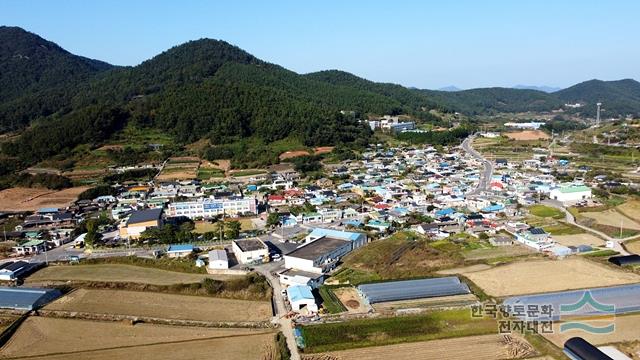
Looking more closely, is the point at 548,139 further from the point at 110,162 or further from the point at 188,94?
the point at 110,162

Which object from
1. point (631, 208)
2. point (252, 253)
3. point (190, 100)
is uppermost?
point (190, 100)

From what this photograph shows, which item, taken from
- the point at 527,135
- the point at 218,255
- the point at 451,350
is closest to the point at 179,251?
the point at 218,255

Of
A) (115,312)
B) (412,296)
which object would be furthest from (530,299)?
(115,312)

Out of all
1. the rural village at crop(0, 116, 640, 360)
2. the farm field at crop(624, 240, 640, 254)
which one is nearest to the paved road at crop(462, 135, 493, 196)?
the rural village at crop(0, 116, 640, 360)

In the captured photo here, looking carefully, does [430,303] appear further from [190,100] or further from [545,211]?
[190,100]

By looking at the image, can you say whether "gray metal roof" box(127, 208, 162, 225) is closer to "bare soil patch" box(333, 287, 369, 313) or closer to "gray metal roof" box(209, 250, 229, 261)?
"gray metal roof" box(209, 250, 229, 261)

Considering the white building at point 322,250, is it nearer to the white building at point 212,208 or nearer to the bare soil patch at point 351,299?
the bare soil patch at point 351,299
